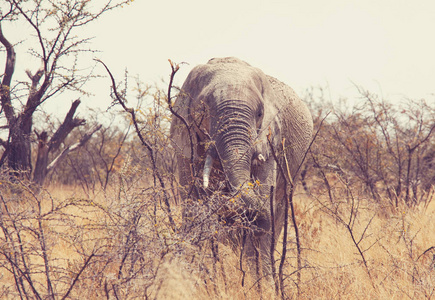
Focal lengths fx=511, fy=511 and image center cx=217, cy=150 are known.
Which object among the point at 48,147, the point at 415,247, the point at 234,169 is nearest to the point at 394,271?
the point at 415,247

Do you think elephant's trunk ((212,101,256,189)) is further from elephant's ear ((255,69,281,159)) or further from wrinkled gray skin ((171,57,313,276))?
elephant's ear ((255,69,281,159))

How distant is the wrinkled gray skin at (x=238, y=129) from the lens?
4.41 metres

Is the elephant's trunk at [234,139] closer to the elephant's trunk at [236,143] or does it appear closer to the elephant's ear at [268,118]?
the elephant's trunk at [236,143]

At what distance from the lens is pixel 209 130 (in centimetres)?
488

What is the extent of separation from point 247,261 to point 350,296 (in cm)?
111

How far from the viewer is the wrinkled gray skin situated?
14.5ft

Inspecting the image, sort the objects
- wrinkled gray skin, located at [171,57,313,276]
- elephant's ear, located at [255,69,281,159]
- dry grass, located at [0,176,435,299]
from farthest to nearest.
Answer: elephant's ear, located at [255,69,281,159] < wrinkled gray skin, located at [171,57,313,276] < dry grass, located at [0,176,435,299]

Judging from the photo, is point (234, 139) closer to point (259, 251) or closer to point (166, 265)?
point (259, 251)

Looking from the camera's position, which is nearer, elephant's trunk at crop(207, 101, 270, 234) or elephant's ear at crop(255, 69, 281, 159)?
elephant's trunk at crop(207, 101, 270, 234)

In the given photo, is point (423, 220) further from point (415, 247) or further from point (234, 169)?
point (234, 169)

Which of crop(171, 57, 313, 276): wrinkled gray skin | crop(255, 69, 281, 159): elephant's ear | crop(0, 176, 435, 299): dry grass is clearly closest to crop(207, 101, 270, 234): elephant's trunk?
crop(171, 57, 313, 276): wrinkled gray skin

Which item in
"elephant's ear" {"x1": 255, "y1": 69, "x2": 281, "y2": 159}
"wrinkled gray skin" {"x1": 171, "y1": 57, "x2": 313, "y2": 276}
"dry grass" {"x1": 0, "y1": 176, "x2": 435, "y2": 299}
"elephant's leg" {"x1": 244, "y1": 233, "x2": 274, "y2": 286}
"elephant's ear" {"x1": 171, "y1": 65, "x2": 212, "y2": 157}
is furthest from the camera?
"elephant's ear" {"x1": 171, "y1": 65, "x2": 212, "y2": 157}

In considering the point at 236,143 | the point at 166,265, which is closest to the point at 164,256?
the point at 166,265

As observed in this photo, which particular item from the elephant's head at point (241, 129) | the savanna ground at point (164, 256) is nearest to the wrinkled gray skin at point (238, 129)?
the elephant's head at point (241, 129)
